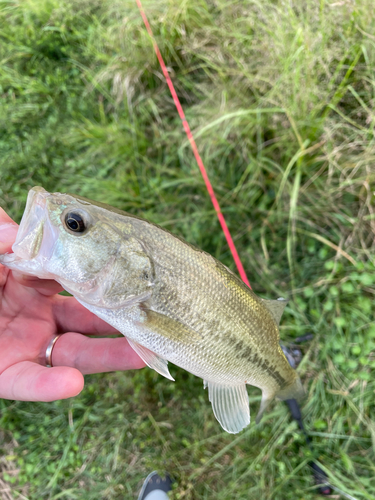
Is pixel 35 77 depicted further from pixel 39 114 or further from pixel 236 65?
pixel 236 65

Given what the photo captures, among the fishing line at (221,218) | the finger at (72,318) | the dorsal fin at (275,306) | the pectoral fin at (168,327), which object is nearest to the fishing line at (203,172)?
the fishing line at (221,218)

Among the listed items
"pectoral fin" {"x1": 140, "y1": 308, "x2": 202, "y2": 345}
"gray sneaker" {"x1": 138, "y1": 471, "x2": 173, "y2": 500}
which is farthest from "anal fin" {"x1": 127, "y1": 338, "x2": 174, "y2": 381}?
"gray sneaker" {"x1": 138, "y1": 471, "x2": 173, "y2": 500}

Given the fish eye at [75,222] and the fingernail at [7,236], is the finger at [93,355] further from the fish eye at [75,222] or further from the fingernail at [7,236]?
the fish eye at [75,222]

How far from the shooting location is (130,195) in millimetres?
2709

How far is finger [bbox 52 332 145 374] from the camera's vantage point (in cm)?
171

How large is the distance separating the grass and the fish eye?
53.7 inches

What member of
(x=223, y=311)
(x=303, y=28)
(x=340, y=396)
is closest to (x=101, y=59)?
(x=303, y=28)

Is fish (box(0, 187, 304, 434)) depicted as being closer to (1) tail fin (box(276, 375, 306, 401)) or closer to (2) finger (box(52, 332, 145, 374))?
(2) finger (box(52, 332, 145, 374))

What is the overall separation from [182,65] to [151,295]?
2.36m

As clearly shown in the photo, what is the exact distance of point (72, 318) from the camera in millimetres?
1915

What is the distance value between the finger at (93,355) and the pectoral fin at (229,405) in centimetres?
49

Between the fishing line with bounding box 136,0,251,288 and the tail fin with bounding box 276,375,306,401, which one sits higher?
the fishing line with bounding box 136,0,251,288

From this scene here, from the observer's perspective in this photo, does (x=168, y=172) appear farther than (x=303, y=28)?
Yes

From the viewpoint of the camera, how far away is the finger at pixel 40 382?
52.4 inches
